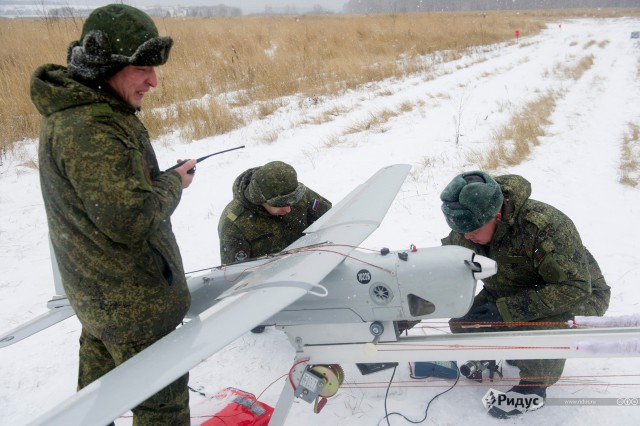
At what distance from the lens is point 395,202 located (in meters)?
5.64

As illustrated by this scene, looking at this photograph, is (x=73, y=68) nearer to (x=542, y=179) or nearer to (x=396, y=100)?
(x=542, y=179)

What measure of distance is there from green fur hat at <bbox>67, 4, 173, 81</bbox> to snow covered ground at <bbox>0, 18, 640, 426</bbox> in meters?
2.12

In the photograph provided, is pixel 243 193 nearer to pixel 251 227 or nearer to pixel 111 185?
pixel 251 227

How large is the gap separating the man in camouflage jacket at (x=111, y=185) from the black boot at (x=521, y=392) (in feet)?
6.41

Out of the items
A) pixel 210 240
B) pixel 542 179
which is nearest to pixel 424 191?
pixel 542 179

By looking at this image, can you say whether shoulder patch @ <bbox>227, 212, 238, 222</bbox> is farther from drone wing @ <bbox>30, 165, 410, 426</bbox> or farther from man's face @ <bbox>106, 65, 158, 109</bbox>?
man's face @ <bbox>106, 65, 158, 109</bbox>

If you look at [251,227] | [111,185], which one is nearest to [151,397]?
[111,185]

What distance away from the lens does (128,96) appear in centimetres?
192

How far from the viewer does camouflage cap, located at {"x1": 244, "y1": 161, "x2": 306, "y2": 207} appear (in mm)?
3350

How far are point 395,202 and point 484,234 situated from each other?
2.77 m

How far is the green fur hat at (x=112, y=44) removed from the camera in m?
1.73

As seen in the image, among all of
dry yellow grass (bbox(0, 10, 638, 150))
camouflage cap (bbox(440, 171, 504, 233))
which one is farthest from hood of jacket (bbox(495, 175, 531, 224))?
dry yellow grass (bbox(0, 10, 638, 150))

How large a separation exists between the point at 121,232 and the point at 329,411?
1.90m

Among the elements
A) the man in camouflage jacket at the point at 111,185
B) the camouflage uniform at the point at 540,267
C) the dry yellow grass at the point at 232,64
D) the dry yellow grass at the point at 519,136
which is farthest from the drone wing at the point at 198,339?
the dry yellow grass at the point at 232,64
